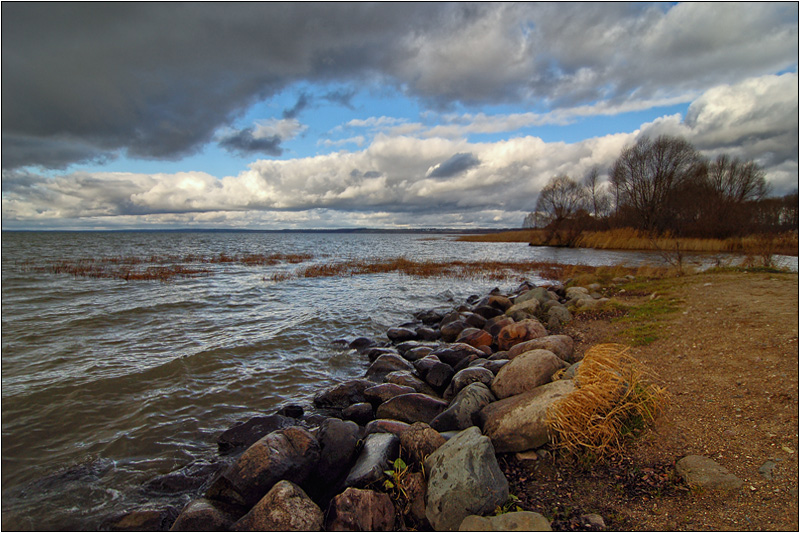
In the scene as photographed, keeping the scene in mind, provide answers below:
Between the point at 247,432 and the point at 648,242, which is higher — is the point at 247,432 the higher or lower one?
the lower one

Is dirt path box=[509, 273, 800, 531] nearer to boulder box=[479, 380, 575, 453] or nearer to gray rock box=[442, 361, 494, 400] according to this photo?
boulder box=[479, 380, 575, 453]

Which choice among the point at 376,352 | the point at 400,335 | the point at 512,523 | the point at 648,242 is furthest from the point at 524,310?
the point at 648,242

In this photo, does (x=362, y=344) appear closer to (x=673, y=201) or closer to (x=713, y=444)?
(x=713, y=444)

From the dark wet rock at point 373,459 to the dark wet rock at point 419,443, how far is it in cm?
11

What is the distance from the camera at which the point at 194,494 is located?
446 centimetres

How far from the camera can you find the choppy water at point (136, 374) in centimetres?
482

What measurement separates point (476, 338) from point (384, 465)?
6503 mm

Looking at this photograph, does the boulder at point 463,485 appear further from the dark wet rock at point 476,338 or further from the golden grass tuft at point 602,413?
the dark wet rock at point 476,338

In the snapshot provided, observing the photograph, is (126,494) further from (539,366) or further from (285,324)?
(285,324)

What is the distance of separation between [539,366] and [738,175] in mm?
64889

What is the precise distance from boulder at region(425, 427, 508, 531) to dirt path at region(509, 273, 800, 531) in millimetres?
459

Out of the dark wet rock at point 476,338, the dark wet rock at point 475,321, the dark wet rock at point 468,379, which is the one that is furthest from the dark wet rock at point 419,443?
the dark wet rock at point 475,321

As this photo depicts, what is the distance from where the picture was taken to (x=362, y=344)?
10.6m

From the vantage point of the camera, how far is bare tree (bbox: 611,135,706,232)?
44.2 metres
